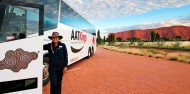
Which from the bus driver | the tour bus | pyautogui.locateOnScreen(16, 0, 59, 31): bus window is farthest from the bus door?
pyautogui.locateOnScreen(16, 0, 59, 31): bus window

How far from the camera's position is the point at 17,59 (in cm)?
539

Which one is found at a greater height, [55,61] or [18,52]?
[18,52]

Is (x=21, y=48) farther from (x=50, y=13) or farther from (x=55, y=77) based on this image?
(x=50, y=13)

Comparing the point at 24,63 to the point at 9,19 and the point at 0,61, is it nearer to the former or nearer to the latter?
the point at 0,61

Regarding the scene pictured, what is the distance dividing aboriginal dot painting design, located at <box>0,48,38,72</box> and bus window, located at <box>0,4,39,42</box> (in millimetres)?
328

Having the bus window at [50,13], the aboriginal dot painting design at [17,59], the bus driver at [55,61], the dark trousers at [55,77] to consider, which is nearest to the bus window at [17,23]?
the aboriginal dot painting design at [17,59]

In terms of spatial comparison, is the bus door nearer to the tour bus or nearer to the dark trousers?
the tour bus

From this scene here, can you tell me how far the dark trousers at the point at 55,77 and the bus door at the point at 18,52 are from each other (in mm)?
514

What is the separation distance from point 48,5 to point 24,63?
450 centimetres

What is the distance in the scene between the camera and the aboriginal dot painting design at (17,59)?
520 centimetres

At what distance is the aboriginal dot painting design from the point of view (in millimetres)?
5199

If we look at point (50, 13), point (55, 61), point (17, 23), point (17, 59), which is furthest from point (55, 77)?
point (50, 13)

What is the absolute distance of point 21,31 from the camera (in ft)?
19.4

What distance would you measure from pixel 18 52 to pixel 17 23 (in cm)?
84
